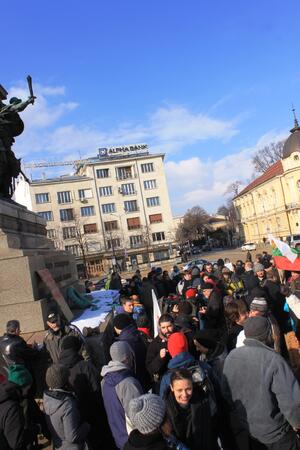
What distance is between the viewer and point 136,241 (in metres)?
69.1

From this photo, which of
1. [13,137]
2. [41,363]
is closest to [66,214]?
[13,137]

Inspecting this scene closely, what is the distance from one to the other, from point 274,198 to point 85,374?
73.3 m

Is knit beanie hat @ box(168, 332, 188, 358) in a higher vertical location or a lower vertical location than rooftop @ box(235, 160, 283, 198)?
lower

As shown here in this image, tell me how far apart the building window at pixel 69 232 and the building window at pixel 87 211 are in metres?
2.82

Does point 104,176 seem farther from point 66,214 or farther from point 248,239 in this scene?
point 248,239

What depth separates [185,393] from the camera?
10.6 feet

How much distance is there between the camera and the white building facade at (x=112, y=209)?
67562mm

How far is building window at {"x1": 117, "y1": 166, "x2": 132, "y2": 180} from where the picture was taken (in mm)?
70500

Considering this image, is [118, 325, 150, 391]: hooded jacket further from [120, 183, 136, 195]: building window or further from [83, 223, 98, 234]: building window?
[120, 183, 136, 195]: building window

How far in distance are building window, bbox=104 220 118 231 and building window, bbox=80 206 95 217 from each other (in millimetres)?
2721

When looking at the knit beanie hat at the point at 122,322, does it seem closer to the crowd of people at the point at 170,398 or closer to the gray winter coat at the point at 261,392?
the crowd of people at the point at 170,398

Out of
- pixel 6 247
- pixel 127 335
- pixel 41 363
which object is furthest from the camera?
pixel 6 247

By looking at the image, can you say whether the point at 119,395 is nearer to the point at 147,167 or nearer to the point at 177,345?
the point at 177,345

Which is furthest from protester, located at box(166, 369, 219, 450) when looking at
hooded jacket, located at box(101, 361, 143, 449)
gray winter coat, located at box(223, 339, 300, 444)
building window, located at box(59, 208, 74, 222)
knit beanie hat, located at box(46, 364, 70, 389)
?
building window, located at box(59, 208, 74, 222)
